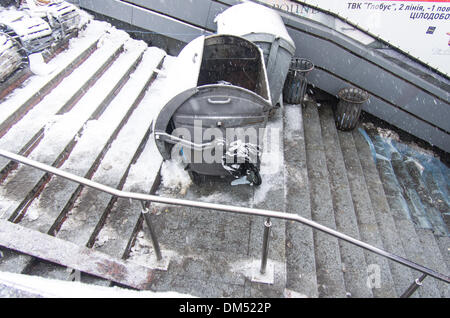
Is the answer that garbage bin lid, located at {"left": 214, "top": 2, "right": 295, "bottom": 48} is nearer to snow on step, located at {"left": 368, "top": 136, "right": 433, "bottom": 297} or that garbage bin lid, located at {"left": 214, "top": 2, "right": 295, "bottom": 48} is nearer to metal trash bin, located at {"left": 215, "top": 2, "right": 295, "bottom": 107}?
metal trash bin, located at {"left": 215, "top": 2, "right": 295, "bottom": 107}

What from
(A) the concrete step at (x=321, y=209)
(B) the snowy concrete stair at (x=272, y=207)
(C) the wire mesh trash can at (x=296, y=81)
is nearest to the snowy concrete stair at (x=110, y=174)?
(B) the snowy concrete stair at (x=272, y=207)

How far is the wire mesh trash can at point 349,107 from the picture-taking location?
6.12 meters

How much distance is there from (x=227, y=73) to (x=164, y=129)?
1728mm

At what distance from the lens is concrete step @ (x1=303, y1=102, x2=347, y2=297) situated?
3689 millimetres

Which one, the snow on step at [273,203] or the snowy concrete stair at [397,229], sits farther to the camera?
the snowy concrete stair at [397,229]

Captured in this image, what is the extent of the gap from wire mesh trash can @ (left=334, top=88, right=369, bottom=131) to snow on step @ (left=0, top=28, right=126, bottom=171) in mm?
→ 5087

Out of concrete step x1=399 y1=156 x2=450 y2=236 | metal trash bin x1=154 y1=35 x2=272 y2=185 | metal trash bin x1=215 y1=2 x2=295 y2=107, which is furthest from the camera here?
concrete step x1=399 y1=156 x2=450 y2=236

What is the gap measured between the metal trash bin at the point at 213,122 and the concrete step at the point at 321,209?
118 cm

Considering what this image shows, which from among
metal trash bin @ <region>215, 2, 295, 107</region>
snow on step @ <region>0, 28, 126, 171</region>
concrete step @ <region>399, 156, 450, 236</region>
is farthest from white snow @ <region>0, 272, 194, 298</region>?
concrete step @ <region>399, 156, 450, 236</region>

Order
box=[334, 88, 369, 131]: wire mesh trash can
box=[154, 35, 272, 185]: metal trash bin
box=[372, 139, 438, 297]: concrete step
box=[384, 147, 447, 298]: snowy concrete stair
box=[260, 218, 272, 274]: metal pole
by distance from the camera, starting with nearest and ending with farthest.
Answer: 1. box=[260, 218, 272, 274]: metal pole
2. box=[154, 35, 272, 185]: metal trash bin
3. box=[372, 139, 438, 297]: concrete step
4. box=[384, 147, 447, 298]: snowy concrete stair
5. box=[334, 88, 369, 131]: wire mesh trash can

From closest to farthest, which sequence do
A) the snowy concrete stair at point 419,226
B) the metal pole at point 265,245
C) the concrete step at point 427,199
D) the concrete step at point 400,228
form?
the metal pole at point 265,245 → the concrete step at point 400,228 → the snowy concrete stair at point 419,226 → the concrete step at point 427,199

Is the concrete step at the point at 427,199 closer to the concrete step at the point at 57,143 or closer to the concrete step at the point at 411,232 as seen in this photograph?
the concrete step at the point at 411,232

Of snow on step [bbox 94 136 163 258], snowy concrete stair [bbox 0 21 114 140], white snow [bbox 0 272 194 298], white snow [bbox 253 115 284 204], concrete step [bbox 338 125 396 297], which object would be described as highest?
snowy concrete stair [bbox 0 21 114 140]
